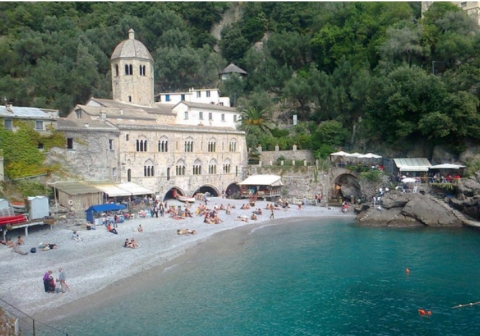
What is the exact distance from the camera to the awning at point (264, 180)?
148ft

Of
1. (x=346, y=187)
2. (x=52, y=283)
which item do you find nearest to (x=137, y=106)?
(x=346, y=187)

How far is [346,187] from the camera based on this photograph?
46.8 metres

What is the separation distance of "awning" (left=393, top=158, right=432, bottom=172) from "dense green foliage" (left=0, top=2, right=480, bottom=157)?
261 centimetres

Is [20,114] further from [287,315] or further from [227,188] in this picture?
[287,315]

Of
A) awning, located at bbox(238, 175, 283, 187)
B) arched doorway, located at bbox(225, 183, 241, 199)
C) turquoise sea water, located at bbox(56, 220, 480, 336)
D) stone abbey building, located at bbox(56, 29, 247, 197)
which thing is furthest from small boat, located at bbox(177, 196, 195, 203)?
turquoise sea water, located at bbox(56, 220, 480, 336)

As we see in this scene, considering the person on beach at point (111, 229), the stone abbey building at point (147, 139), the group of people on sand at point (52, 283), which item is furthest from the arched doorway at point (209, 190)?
the group of people on sand at point (52, 283)

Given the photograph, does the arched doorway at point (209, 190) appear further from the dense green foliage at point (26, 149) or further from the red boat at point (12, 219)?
the red boat at point (12, 219)

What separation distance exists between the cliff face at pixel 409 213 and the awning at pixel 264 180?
33.5 ft

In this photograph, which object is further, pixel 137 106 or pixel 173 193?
pixel 137 106

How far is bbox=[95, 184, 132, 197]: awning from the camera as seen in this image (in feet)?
116

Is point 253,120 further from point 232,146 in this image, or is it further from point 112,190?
point 112,190

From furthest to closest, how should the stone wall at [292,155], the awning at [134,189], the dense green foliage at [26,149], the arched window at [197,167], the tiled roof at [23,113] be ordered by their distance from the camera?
the stone wall at [292,155], the arched window at [197,167], the awning at [134,189], the tiled roof at [23,113], the dense green foliage at [26,149]

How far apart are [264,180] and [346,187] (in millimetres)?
9072

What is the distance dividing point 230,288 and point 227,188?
2728cm
